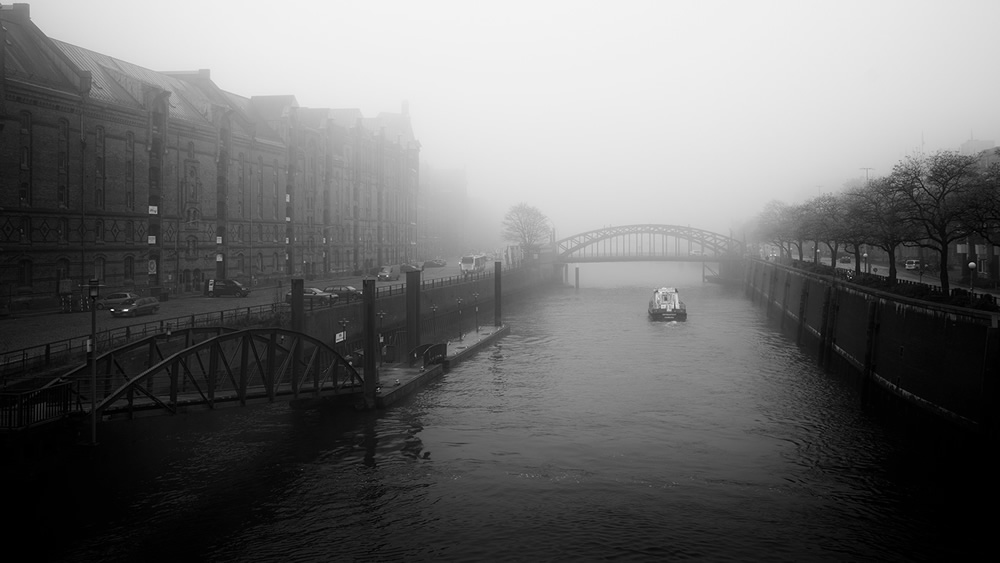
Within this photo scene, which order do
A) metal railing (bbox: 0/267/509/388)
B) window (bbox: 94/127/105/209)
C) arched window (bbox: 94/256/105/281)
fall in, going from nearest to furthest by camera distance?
metal railing (bbox: 0/267/509/388) < arched window (bbox: 94/256/105/281) < window (bbox: 94/127/105/209)

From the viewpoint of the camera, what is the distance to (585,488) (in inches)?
915

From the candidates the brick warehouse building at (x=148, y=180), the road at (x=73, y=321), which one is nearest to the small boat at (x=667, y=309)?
the brick warehouse building at (x=148, y=180)

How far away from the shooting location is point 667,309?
7069 centimetres

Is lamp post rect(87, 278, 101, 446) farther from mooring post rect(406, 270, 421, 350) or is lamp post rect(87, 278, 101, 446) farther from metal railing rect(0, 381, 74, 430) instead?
mooring post rect(406, 270, 421, 350)

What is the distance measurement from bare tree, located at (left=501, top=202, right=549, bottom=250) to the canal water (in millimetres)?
95449

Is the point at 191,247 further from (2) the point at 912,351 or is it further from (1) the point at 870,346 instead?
(2) the point at 912,351

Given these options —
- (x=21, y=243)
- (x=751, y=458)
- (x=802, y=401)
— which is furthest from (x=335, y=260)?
(x=751, y=458)

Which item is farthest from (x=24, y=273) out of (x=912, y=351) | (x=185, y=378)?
(x=912, y=351)

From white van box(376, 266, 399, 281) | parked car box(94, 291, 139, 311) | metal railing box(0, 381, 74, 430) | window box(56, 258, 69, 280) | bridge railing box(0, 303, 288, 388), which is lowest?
metal railing box(0, 381, 74, 430)

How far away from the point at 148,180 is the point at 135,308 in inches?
593

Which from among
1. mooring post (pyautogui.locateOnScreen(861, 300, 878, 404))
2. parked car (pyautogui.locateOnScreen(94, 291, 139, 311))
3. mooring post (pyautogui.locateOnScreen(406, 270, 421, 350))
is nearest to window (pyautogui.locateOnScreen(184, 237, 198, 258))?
A: parked car (pyautogui.locateOnScreen(94, 291, 139, 311))

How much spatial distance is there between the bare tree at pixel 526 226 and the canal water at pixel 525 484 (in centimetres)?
9545

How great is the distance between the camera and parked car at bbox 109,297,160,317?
38.7 meters

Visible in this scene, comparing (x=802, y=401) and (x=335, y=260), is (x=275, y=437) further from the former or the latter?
(x=335, y=260)
